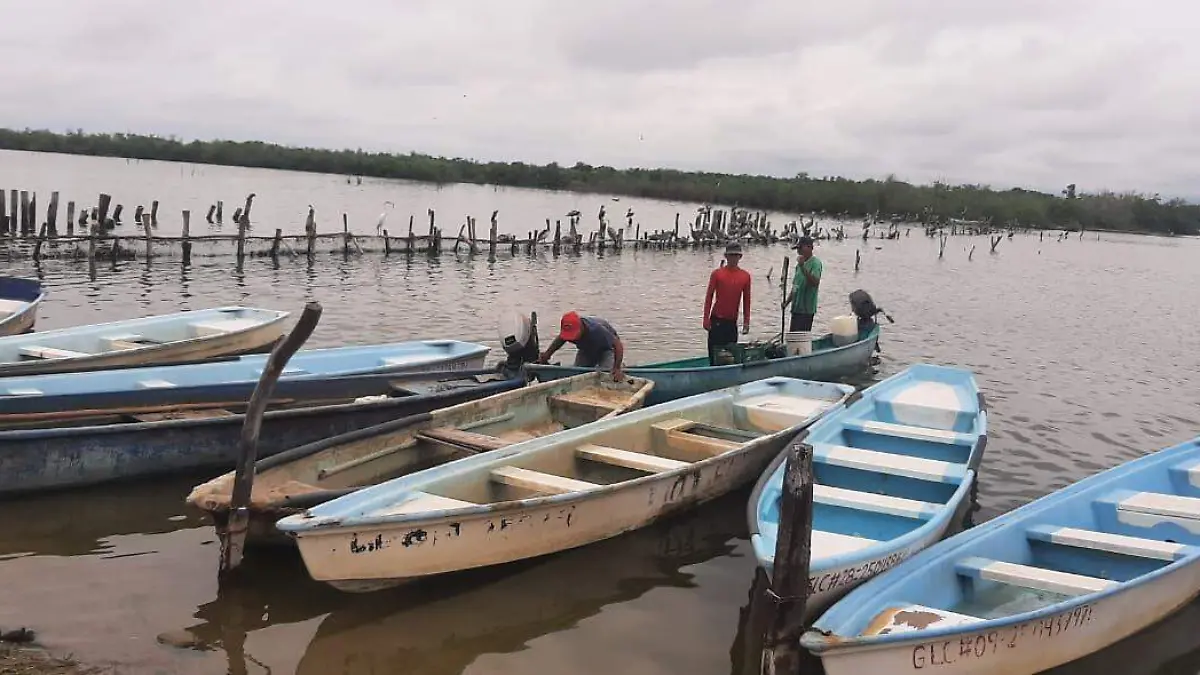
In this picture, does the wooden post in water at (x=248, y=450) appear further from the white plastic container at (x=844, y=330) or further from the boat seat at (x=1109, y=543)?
the white plastic container at (x=844, y=330)

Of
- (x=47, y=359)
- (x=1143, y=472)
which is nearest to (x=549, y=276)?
(x=47, y=359)

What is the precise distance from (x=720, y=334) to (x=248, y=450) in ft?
22.6

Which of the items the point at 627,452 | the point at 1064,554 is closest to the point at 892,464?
the point at 1064,554

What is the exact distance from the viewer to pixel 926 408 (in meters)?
9.22

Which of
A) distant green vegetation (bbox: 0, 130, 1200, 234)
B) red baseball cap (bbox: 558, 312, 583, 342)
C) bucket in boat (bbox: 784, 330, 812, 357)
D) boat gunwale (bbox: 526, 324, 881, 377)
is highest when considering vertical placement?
distant green vegetation (bbox: 0, 130, 1200, 234)

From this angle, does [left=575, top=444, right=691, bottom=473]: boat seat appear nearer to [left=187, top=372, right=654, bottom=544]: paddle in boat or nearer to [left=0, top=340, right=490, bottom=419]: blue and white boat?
[left=187, top=372, right=654, bottom=544]: paddle in boat

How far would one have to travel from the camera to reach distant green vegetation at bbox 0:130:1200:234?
73.4 metres

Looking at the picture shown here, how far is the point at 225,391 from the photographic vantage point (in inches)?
344

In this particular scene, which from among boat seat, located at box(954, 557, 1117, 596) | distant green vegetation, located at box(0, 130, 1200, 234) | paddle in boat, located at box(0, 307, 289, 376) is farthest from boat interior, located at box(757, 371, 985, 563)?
distant green vegetation, located at box(0, 130, 1200, 234)

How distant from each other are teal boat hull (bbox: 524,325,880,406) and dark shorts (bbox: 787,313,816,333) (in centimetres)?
39

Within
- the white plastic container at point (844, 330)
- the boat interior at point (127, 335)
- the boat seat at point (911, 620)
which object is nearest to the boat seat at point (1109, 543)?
the boat seat at point (911, 620)

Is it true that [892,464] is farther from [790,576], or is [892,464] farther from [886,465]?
[790,576]

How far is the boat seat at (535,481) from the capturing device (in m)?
6.54

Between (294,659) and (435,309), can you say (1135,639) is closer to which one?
(294,659)
